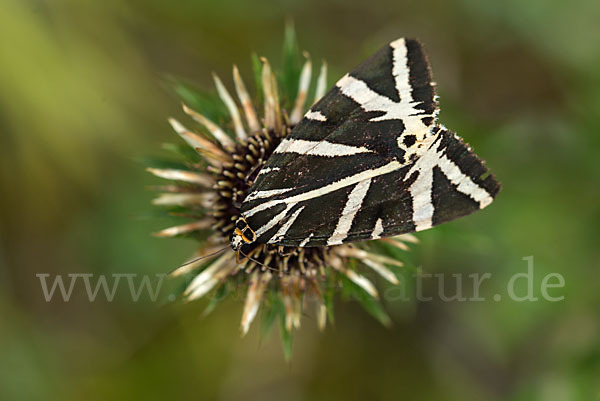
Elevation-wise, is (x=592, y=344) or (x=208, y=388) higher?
(x=592, y=344)

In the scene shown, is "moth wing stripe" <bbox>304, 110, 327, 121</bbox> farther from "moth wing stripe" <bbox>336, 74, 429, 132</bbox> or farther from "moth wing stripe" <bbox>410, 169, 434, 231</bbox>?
"moth wing stripe" <bbox>410, 169, 434, 231</bbox>

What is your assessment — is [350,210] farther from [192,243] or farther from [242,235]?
[192,243]

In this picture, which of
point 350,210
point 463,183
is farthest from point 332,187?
point 463,183

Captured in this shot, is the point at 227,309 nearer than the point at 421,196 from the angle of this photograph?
No

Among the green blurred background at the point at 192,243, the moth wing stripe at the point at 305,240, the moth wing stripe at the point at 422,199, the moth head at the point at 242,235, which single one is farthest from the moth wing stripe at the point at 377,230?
the green blurred background at the point at 192,243

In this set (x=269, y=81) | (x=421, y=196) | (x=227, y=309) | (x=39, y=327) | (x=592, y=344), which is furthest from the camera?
(x=39, y=327)

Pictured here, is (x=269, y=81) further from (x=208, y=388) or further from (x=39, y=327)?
(x=39, y=327)

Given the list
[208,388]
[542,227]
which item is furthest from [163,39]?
[542,227]
